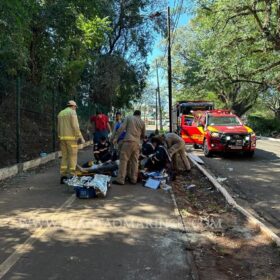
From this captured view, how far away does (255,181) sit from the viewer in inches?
461

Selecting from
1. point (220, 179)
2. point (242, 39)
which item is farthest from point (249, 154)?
point (242, 39)

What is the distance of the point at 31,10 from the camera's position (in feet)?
39.5

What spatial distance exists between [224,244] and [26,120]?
12.5 meters

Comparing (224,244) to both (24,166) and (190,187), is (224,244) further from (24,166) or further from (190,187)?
(24,166)

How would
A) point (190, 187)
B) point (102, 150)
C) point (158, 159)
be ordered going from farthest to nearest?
point (102, 150)
point (158, 159)
point (190, 187)

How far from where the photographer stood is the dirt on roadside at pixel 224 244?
5062 mm

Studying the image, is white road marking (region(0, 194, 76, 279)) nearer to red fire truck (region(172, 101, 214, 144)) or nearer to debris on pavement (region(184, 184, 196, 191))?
debris on pavement (region(184, 184, 196, 191))

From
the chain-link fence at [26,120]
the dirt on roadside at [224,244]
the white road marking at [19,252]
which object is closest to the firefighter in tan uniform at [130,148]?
the dirt on roadside at [224,244]

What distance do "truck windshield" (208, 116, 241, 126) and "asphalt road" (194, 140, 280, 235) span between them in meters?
1.59

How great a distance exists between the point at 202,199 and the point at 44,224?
4.04m

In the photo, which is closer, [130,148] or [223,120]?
[130,148]

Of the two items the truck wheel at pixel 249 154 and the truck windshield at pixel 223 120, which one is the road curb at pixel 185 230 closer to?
the truck wheel at pixel 249 154

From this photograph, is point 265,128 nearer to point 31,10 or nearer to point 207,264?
point 31,10

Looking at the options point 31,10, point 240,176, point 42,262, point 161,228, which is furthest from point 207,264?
point 31,10
